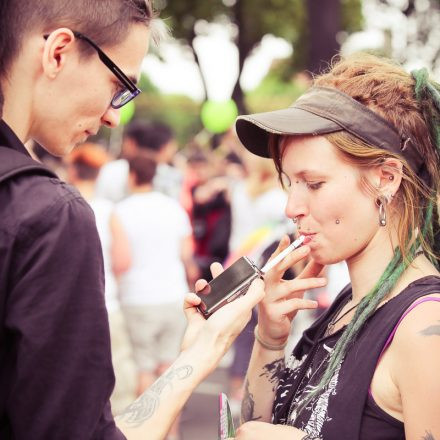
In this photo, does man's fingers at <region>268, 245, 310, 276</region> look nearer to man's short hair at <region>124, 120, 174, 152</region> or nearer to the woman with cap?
the woman with cap

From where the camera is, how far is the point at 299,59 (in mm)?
31844

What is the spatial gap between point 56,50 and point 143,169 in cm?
412

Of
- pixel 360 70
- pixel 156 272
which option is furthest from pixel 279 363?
pixel 156 272

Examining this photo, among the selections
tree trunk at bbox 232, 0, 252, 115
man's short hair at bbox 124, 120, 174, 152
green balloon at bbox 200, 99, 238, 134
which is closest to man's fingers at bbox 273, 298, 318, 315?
man's short hair at bbox 124, 120, 174, 152

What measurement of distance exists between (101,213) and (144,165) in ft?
1.65

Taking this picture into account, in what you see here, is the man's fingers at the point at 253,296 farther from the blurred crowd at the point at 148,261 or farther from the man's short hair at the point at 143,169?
the man's short hair at the point at 143,169

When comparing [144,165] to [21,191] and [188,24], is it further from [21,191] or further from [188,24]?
[188,24]

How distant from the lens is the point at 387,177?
2.06m

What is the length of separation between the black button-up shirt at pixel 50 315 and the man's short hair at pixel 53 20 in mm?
313

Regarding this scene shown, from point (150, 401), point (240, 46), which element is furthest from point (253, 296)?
point (240, 46)

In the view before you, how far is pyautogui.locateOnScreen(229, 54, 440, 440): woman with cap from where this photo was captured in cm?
187

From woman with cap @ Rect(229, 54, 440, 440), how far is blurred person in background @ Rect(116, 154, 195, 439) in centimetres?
334

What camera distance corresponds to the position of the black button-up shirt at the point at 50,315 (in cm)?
145

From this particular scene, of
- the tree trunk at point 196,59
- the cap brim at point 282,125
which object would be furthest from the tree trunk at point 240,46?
the cap brim at point 282,125
